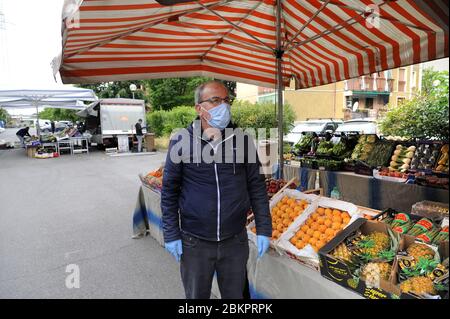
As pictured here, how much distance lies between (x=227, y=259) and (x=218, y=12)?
8.81 ft

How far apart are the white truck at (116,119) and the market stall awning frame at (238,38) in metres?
12.2

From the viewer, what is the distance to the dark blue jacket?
198 centimetres

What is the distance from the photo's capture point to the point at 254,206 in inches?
88.2

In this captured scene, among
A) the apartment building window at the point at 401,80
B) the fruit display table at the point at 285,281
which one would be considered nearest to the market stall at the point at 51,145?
the fruit display table at the point at 285,281

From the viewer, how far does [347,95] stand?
27.9m

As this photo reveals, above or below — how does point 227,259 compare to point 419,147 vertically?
below

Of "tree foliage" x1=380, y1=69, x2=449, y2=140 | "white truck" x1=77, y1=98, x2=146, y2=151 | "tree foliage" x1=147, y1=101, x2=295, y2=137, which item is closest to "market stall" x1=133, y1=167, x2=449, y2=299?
"tree foliage" x1=380, y1=69, x2=449, y2=140

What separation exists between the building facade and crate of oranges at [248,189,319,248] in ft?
71.8

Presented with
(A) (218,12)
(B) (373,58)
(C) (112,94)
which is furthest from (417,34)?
(C) (112,94)

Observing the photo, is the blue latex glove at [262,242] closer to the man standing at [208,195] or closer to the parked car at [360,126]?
the man standing at [208,195]

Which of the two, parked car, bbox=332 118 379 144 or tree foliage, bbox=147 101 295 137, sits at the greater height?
tree foliage, bbox=147 101 295 137

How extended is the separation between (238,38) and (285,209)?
252 centimetres

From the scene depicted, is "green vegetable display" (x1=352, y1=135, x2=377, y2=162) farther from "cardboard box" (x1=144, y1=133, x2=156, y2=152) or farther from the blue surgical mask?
"cardboard box" (x1=144, y1=133, x2=156, y2=152)
